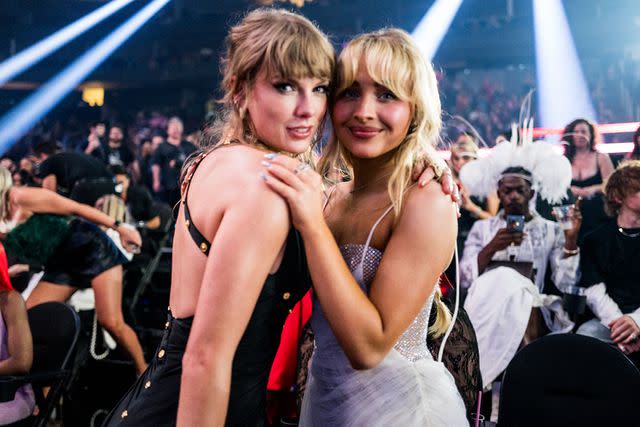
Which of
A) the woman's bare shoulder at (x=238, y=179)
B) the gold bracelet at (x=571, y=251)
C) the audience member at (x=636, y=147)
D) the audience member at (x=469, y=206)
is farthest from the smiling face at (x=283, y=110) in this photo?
the audience member at (x=636, y=147)

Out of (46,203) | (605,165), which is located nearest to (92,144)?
(46,203)

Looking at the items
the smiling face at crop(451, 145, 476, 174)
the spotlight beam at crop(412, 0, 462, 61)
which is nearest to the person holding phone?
the smiling face at crop(451, 145, 476, 174)

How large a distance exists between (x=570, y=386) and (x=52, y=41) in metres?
16.4

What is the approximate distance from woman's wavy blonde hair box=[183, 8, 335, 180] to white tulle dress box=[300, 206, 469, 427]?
14.9 inches

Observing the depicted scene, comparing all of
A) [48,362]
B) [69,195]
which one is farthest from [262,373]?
[69,195]

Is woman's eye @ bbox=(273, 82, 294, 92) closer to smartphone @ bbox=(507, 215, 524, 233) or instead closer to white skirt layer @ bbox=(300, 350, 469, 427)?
white skirt layer @ bbox=(300, 350, 469, 427)

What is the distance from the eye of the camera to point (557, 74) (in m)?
12.2

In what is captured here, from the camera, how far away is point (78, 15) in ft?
54.3

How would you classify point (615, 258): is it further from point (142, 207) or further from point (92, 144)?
point (92, 144)

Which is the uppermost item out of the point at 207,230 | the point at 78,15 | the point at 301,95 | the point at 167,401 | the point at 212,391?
the point at 301,95

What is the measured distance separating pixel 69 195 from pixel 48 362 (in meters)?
2.68

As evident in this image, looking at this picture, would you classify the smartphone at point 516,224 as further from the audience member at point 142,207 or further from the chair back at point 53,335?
the audience member at point 142,207

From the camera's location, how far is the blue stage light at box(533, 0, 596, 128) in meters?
11.6

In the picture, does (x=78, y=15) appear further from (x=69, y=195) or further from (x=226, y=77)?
(x=226, y=77)
